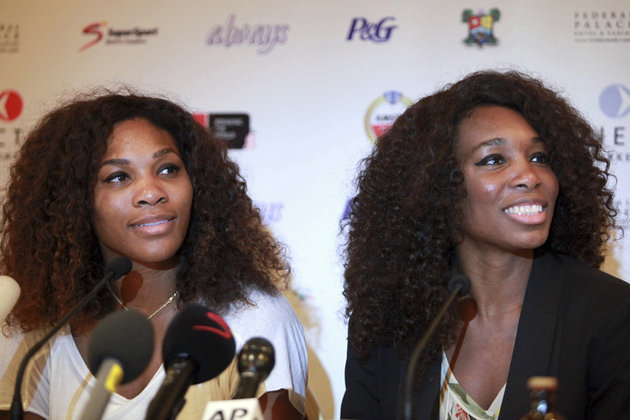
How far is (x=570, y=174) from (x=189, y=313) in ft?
4.30

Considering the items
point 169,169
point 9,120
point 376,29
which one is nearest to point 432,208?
point 169,169

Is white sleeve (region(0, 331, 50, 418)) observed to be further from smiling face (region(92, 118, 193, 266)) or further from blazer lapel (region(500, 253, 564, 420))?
blazer lapel (region(500, 253, 564, 420))

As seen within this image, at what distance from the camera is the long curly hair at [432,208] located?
2.18 m

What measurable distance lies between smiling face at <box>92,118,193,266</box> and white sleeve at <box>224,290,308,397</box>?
0.92 feet

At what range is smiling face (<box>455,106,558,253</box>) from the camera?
201 centimetres

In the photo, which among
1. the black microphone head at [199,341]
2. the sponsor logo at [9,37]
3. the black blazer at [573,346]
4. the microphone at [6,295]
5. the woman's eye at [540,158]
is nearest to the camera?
the black microphone head at [199,341]

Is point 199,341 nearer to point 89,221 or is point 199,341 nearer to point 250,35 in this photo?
point 89,221

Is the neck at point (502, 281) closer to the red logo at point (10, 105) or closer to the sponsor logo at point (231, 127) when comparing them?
the sponsor logo at point (231, 127)

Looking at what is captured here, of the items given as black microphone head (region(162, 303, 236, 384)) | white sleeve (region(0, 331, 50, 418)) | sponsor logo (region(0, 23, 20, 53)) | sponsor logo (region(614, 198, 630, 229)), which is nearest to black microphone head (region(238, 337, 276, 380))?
black microphone head (region(162, 303, 236, 384))

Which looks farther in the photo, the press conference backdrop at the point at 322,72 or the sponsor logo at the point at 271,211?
the sponsor logo at the point at 271,211

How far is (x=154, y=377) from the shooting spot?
2.10 meters

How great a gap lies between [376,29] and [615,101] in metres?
0.97

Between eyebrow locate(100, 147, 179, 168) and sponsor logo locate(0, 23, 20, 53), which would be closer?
eyebrow locate(100, 147, 179, 168)

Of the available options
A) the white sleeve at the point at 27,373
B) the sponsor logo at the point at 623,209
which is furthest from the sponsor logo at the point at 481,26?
the white sleeve at the point at 27,373
